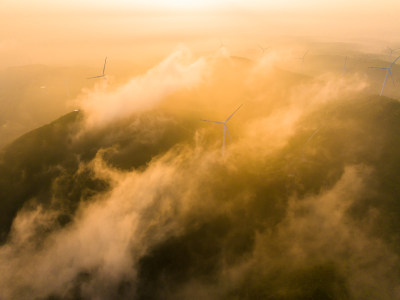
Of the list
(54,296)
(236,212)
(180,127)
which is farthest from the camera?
(180,127)

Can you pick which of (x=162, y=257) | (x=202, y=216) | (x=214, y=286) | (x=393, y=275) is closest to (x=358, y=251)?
(x=393, y=275)

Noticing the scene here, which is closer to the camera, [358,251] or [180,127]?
[358,251]

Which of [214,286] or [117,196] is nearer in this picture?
[214,286]

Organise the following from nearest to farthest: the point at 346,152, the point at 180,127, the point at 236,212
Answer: the point at 236,212
the point at 346,152
the point at 180,127

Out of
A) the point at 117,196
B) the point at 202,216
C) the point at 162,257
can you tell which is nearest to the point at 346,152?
the point at 202,216

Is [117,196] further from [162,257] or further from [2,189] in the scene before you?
[2,189]

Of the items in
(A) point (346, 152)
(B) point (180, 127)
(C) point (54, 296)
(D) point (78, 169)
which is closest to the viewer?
(C) point (54, 296)

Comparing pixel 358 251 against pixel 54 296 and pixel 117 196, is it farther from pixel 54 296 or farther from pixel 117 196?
pixel 54 296

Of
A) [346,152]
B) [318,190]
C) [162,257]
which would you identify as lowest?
[162,257]

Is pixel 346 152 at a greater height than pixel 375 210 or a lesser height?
greater
